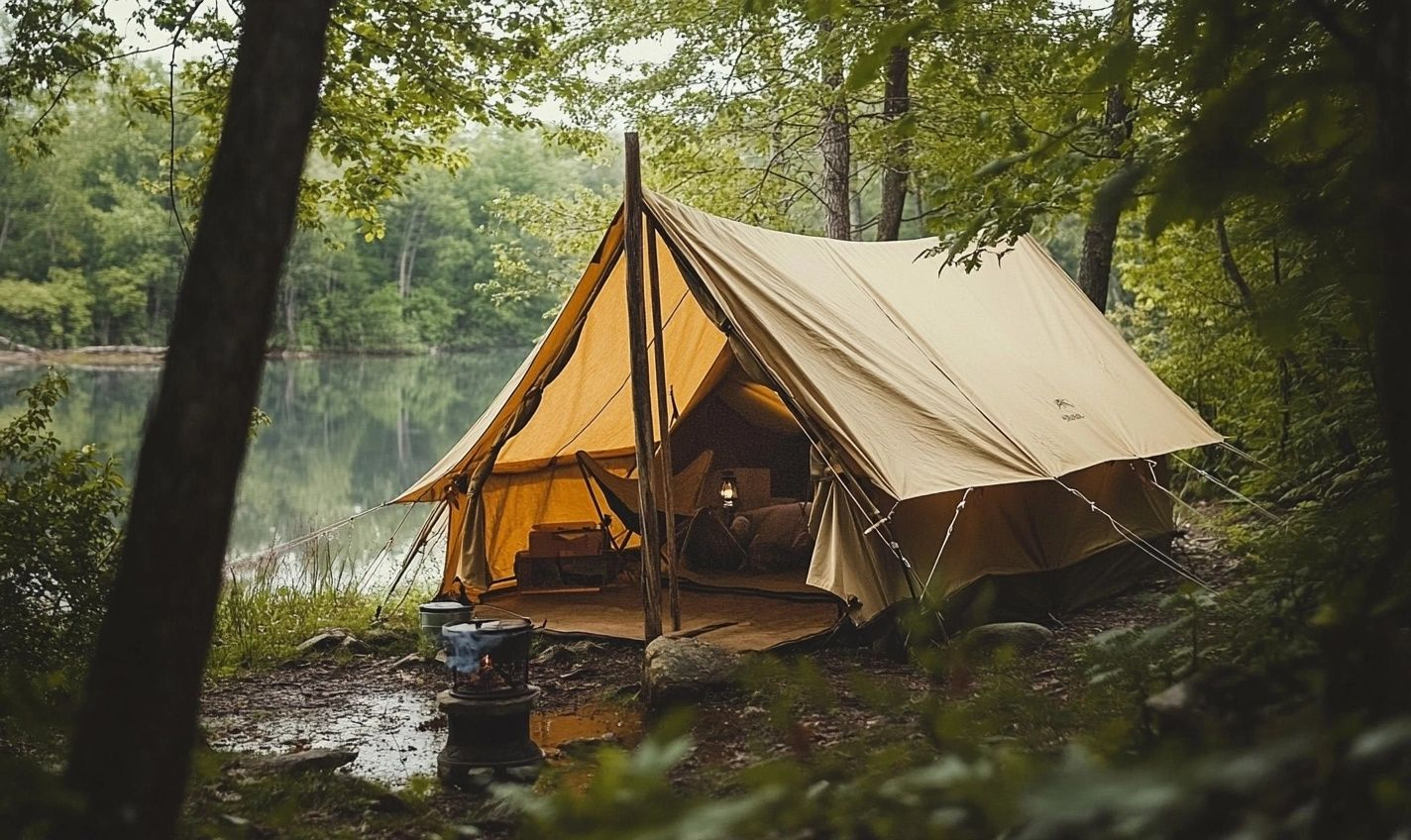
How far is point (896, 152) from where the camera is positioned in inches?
404

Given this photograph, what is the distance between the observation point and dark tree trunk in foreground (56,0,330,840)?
1.84m

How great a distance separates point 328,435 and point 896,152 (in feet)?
47.6

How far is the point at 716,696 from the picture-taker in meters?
4.79

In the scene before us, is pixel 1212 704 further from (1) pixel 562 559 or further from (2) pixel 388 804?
(1) pixel 562 559

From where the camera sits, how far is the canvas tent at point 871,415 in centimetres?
539

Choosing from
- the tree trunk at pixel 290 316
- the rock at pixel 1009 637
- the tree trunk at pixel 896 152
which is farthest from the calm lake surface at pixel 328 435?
the tree trunk at pixel 896 152

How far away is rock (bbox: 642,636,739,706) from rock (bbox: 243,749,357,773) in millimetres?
1259

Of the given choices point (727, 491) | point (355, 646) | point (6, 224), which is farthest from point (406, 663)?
point (6, 224)

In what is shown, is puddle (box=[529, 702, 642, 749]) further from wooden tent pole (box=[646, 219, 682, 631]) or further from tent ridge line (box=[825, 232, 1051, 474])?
tent ridge line (box=[825, 232, 1051, 474])

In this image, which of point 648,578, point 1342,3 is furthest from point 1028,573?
point 1342,3

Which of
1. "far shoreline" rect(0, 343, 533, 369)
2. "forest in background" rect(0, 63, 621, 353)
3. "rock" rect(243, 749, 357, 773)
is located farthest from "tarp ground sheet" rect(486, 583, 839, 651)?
"far shoreline" rect(0, 343, 533, 369)

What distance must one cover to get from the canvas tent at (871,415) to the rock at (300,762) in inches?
84.0

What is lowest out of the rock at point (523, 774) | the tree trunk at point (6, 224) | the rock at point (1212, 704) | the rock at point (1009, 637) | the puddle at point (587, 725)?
the puddle at point (587, 725)

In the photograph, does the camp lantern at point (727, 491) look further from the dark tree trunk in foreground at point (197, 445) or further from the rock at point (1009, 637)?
the dark tree trunk in foreground at point (197, 445)
